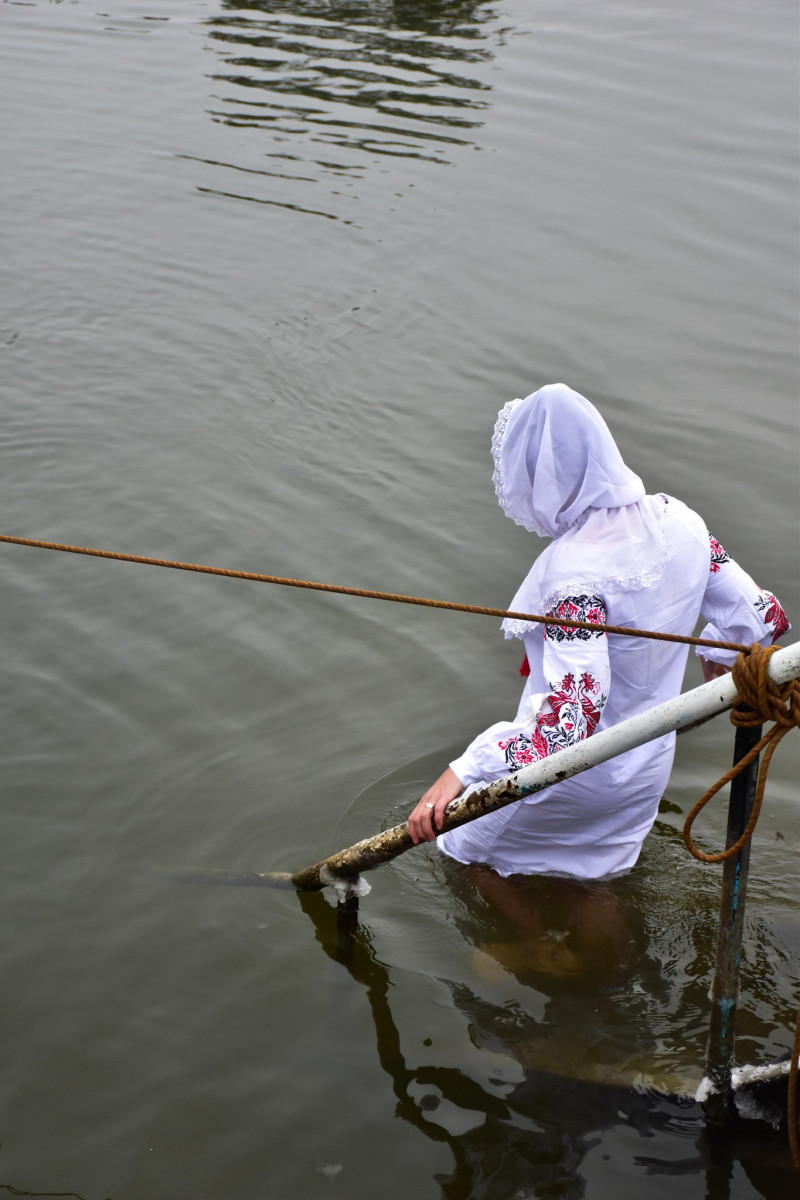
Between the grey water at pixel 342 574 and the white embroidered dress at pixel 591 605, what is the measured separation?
554 millimetres

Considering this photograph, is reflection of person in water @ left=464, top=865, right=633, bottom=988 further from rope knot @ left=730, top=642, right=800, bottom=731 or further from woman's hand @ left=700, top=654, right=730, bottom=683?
rope knot @ left=730, top=642, right=800, bottom=731

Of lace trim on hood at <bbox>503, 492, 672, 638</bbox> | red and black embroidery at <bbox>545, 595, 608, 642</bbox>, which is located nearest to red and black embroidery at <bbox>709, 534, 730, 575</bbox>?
lace trim on hood at <bbox>503, 492, 672, 638</bbox>

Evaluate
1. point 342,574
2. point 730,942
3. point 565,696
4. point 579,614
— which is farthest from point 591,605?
point 342,574

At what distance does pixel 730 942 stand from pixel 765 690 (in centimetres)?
77

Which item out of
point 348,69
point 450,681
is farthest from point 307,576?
point 348,69

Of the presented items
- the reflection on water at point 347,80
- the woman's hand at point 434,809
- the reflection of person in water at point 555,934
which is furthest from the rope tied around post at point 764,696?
the reflection on water at point 347,80

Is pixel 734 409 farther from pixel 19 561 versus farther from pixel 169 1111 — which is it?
pixel 169 1111

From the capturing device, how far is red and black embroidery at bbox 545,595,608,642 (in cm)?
318

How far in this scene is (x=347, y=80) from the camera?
13086mm

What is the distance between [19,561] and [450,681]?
90.5 inches

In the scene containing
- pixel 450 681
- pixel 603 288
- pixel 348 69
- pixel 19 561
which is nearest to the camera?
pixel 450 681

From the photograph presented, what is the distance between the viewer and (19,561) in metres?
5.98

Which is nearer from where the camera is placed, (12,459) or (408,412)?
(12,459)

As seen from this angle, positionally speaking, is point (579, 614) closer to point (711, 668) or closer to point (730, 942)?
point (711, 668)
